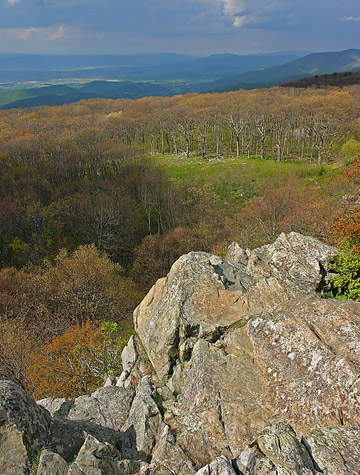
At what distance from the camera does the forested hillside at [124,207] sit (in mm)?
32656

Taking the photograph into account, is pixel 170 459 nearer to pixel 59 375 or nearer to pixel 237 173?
pixel 59 375

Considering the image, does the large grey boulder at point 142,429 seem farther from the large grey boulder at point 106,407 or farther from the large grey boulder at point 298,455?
the large grey boulder at point 298,455

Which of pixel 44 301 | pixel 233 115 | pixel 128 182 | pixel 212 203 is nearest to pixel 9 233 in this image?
pixel 44 301

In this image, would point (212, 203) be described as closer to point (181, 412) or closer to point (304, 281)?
point (304, 281)

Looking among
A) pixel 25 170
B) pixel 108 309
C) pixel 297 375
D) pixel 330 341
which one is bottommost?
pixel 108 309

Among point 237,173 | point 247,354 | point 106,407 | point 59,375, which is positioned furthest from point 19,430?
point 237,173

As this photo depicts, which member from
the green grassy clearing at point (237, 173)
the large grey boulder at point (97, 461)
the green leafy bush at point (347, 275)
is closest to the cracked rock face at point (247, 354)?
the green leafy bush at point (347, 275)

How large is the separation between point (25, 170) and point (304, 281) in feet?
266

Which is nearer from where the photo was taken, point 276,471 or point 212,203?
point 276,471

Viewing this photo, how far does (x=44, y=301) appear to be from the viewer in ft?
125

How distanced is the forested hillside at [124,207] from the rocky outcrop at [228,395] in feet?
27.7

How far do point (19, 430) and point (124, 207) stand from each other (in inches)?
2459

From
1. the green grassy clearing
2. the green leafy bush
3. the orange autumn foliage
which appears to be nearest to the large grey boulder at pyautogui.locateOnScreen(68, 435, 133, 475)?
the green leafy bush

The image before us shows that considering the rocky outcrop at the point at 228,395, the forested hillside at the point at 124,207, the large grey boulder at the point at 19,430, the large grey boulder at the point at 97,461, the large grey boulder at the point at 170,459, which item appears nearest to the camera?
the rocky outcrop at the point at 228,395
